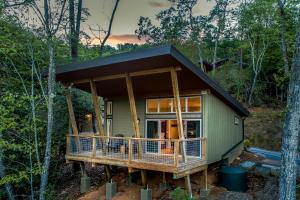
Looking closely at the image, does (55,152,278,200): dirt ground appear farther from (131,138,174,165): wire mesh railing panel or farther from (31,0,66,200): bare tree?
(31,0,66,200): bare tree

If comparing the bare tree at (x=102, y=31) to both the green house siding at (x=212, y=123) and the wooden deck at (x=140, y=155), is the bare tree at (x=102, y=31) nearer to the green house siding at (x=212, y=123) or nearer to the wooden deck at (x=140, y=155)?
the green house siding at (x=212, y=123)

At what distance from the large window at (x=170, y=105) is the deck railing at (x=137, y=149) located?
1.32 meters

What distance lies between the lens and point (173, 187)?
1011 cm

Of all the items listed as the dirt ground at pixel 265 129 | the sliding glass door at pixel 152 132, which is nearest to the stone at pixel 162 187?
the sliding glass door at pixel 152 132

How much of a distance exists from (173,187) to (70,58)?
27.3 ft

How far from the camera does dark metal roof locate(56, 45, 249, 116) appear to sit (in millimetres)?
7371

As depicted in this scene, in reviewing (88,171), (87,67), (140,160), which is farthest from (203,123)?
(88,171)

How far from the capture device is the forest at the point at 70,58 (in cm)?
994

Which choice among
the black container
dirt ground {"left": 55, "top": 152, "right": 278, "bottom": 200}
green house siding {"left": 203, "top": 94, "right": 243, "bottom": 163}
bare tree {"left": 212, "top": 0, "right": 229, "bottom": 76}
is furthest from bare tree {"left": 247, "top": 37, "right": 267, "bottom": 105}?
the black container

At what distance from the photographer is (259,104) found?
70.2ft

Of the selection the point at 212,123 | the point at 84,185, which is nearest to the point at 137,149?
the point at 212,123

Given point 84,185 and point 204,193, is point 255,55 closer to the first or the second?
point 204,193

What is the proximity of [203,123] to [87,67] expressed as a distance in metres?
4.73

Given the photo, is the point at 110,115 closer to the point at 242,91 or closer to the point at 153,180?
the point at 153,180
